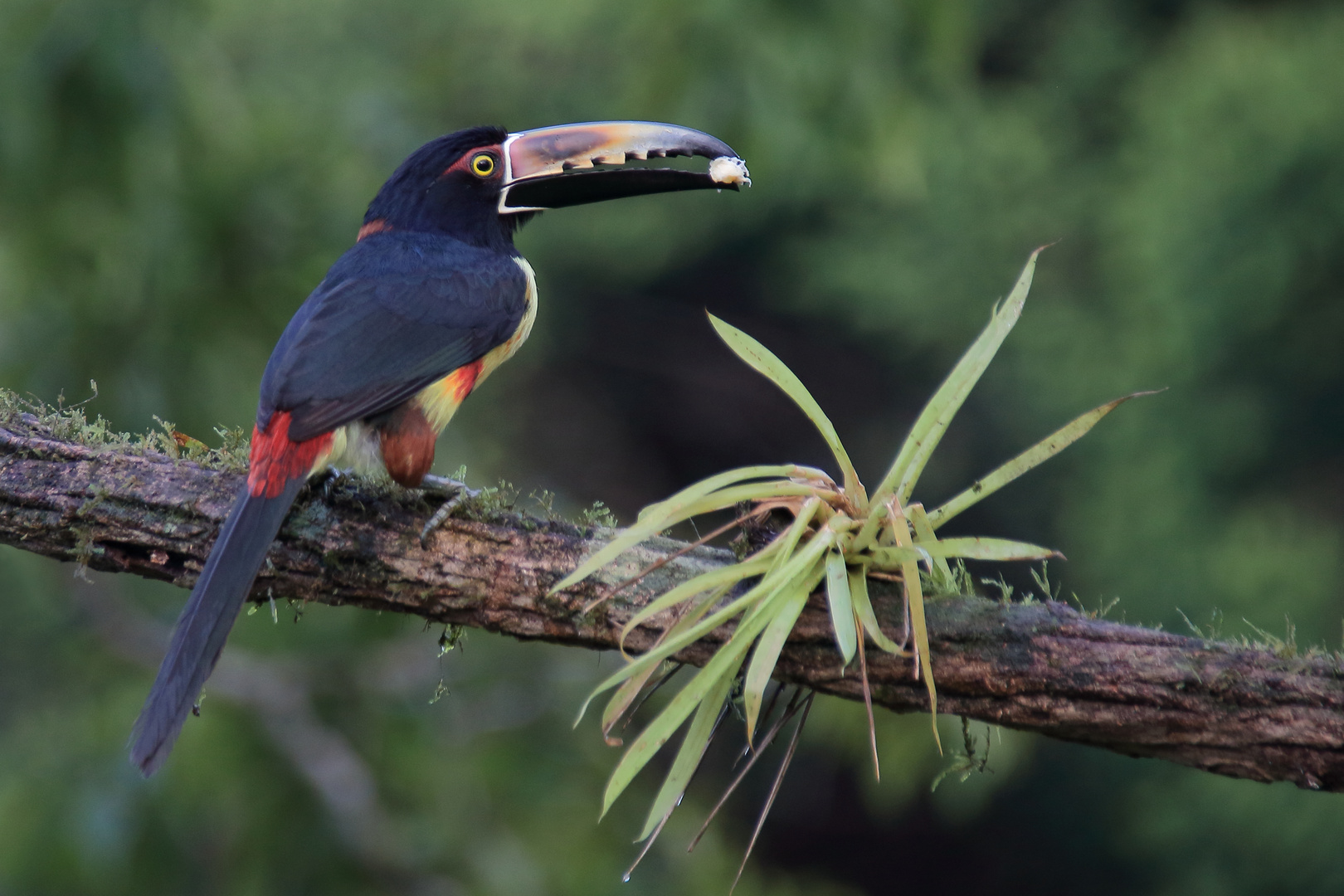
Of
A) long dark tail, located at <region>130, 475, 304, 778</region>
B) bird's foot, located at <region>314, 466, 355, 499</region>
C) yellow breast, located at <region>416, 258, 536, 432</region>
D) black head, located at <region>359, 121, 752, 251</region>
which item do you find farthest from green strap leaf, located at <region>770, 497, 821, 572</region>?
black head, located at <region>359, 121, 752, 251</region>

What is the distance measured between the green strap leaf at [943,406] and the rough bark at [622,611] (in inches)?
8.1

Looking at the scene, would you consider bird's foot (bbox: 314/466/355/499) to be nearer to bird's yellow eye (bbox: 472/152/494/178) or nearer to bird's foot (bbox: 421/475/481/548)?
bird's foot (bbox: 421/475/481/548)

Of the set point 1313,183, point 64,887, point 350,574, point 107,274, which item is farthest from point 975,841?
point 350,574

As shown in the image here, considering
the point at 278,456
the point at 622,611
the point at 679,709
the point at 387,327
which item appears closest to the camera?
the point at 679,709

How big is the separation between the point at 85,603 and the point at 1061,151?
22.0 feet

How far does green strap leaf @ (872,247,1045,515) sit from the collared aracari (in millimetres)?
1090

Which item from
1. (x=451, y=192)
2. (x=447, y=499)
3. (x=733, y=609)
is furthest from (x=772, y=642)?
(x=451, y=192)

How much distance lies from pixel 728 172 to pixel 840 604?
4.56 ft

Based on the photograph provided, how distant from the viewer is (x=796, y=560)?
2.02 meters

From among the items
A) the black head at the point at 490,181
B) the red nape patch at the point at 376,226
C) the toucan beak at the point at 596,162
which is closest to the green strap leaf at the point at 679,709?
the toucan beak at the point at 596,162

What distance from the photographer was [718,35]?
14.6 ft

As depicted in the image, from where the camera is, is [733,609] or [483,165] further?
[483,165]

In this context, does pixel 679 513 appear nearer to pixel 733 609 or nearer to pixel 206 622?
pixel 733 609

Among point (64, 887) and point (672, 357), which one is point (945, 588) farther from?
point (672, 357)
